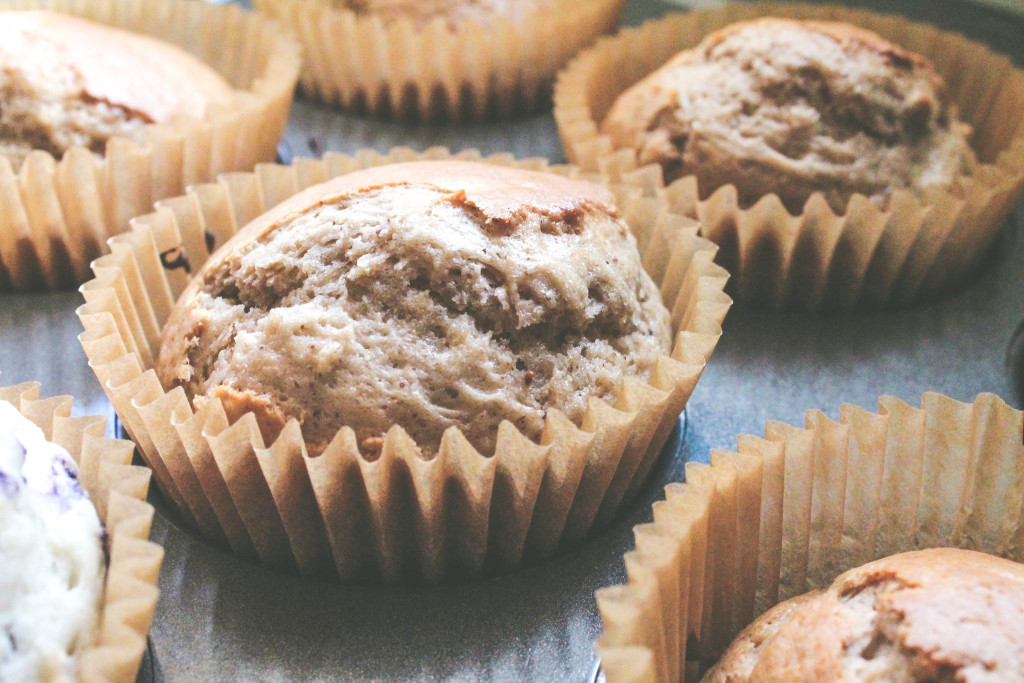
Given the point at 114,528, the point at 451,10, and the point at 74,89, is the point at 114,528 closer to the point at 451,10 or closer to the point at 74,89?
the point at 74,89

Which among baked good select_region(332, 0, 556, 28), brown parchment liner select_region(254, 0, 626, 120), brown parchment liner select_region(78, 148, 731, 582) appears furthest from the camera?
baked good select_region(332, 0, 556, 28)

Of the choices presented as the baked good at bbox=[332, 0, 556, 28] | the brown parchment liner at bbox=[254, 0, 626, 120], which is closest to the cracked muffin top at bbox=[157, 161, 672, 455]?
the brown parchment liner at bbox=[254, 0, 626, 120]

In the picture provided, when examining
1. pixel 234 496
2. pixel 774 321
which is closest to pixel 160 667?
pixel 234 496

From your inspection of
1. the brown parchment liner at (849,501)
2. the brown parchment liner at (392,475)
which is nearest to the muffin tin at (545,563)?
the brown parchment liner at (392,475)

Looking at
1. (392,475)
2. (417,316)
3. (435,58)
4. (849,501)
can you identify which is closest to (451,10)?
(435,58)

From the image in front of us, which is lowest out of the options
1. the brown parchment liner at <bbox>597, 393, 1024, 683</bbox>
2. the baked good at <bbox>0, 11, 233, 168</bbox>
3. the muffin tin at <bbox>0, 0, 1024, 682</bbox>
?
the muffin tin at <bbox>0, 0, 1024, 682</bbox>

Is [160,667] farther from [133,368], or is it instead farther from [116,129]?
[116,129]

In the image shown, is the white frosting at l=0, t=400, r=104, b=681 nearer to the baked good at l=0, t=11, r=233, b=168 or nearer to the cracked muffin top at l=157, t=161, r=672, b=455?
the cracked muffin top at l=157, t=161, r=672, b=455
